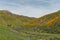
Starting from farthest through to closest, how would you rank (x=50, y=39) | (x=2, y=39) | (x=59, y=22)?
(x=59, y=22) → (x=50, y=39) → (x=2, y=39)

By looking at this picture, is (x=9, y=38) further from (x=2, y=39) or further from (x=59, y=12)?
(x=59, y=12)

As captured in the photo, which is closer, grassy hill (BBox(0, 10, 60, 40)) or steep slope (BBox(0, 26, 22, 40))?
steep slope (BBox(0, 26, 22, 40))

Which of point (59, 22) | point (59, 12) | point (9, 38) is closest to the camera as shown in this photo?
point (9, 38)

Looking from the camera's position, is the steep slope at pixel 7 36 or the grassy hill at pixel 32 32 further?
the grassy hill at pixel 32 32

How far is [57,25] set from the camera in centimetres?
10712

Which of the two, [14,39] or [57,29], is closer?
[14,39]

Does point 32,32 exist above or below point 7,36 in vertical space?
below

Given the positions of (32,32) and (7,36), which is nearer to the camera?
(7,36)

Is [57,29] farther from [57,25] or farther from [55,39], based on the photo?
[55,39]

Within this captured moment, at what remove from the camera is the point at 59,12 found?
174m

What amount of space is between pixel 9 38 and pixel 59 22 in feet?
256

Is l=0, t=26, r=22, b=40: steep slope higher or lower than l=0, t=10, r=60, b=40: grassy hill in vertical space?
higher

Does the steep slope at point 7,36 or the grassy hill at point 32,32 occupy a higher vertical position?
the steep slope at point 7,36

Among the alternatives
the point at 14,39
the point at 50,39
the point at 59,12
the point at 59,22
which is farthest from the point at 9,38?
the point at 59,12
